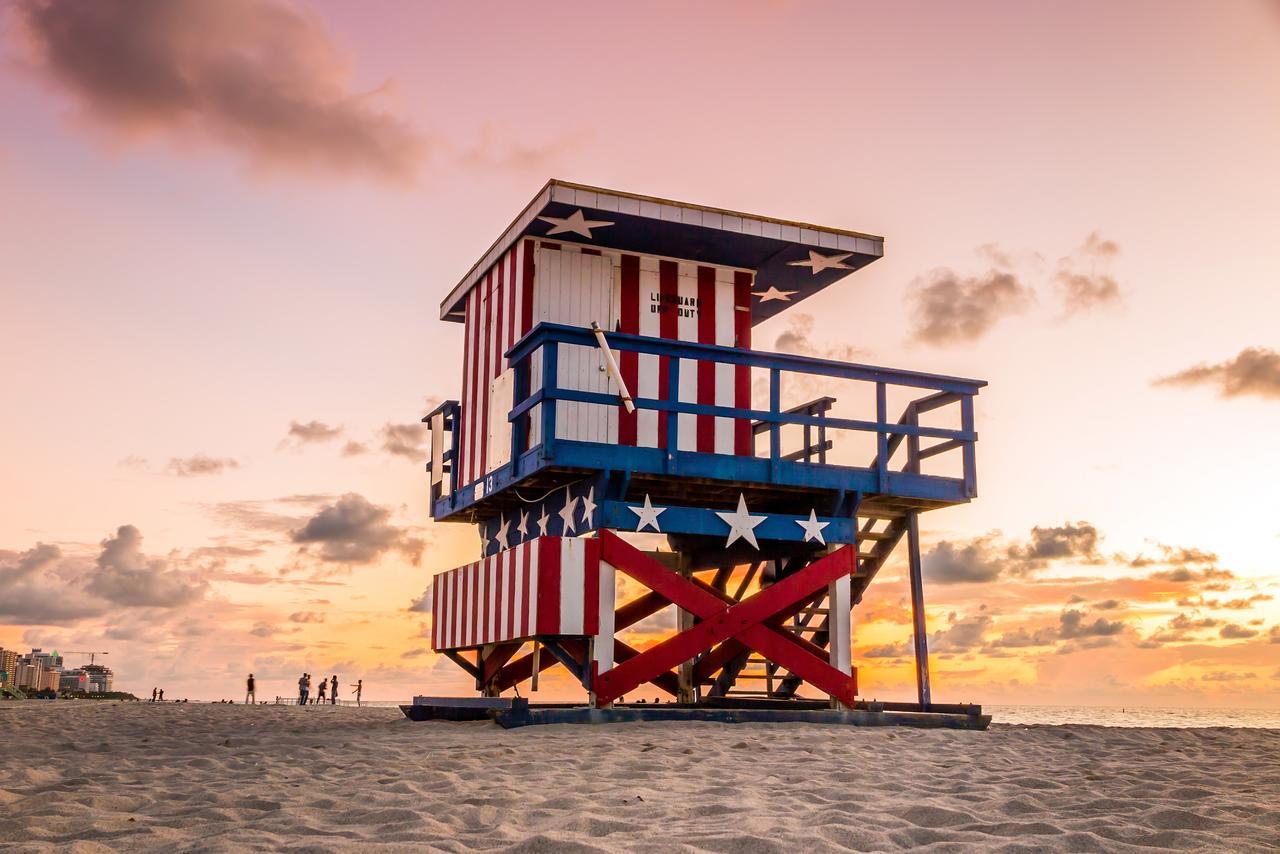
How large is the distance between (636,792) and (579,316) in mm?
8075

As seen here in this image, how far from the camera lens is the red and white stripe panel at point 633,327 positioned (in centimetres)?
1302

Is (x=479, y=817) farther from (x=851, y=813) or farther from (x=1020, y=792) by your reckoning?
(x=1020, y=792)

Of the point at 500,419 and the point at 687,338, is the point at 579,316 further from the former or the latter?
the point at 500,419

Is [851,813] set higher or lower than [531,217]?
lower

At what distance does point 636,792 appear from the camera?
5.93 meters

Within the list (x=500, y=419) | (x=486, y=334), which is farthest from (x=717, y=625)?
(x=486, y=334)

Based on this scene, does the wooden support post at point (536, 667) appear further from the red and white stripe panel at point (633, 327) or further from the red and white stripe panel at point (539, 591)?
the red and white stripe panel at point (633, 327)

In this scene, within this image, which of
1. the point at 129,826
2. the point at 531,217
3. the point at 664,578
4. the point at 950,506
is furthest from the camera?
the point at 950,506

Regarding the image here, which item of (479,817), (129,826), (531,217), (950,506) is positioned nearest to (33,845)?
(129,826)

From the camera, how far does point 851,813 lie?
5.30 meters

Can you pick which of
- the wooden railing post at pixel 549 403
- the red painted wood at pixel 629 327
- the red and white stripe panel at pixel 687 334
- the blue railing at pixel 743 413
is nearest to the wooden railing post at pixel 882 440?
the blue railing at pixel 743 413

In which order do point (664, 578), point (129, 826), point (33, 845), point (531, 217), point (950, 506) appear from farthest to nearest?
point (950, 506) → point (531, 217) → point (664, 578) → point (129, 826) → point (33, 845)

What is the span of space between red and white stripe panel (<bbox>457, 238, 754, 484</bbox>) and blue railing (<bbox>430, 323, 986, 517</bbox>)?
1.31 feet

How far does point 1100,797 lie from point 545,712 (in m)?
5.58
